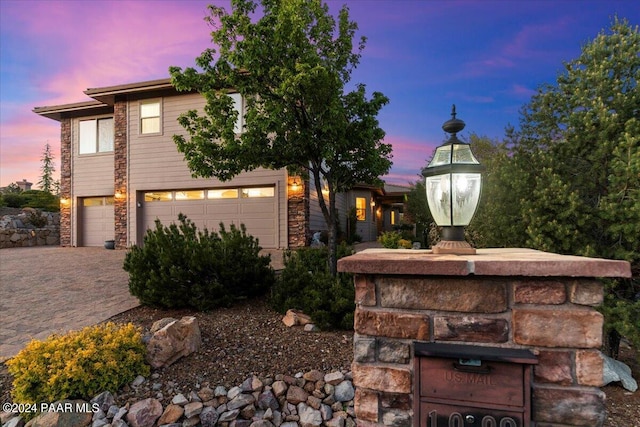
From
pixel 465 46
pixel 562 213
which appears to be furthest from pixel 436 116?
pixel 562 213

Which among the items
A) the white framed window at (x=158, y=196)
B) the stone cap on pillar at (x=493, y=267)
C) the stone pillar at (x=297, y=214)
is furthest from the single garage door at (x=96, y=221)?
the stone cap on pillar at (x=493, y=267)

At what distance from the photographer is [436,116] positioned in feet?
35.1

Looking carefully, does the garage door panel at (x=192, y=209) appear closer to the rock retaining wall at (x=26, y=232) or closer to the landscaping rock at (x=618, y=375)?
the rock retaining wall at (x=26, y=232)

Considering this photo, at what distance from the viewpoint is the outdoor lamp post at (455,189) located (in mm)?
2053

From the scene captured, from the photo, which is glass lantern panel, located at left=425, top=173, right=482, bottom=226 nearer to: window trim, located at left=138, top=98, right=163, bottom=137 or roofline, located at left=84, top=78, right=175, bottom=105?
roofline, located at left=84, top=78, right=175, bottom=105

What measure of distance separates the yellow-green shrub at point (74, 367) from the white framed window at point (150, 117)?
9.28 m

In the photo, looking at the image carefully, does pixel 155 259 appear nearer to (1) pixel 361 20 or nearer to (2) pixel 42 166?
(1) pixel 361 20

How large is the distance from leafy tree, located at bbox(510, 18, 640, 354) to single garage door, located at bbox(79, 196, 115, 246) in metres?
12.6

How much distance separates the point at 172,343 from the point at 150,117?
32.0 ft

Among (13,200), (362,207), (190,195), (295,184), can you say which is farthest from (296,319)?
(13,200)

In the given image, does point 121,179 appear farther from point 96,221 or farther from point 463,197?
point 463,197

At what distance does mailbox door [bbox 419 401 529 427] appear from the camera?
1514 millimetres

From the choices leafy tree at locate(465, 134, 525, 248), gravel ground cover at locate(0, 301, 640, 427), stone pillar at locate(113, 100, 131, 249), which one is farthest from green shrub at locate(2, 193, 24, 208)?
leafy tree at locate(465, 134, 525, 248)

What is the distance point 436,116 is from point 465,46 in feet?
10.9
